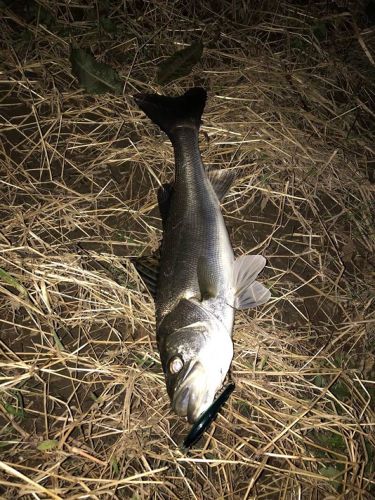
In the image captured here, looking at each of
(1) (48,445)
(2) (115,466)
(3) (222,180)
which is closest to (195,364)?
(2) (115,466)

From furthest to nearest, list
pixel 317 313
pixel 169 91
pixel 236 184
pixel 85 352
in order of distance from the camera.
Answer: pixel 169 91
pixel 236 184
pixel 317 313
pixel 85 352

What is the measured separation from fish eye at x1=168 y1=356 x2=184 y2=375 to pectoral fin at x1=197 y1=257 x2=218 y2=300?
437mm

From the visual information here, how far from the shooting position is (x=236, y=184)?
3.48 metres

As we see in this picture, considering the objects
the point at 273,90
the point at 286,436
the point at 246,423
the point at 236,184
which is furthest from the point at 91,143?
the point at 286,436

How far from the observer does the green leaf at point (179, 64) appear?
3656 mm

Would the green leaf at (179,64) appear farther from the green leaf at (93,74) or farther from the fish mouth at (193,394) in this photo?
the fish mouth at (193,394)

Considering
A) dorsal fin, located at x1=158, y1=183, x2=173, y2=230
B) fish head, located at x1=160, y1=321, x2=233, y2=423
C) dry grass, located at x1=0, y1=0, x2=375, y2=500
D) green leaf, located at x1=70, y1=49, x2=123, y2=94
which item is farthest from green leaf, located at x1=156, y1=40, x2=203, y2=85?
fish head, located at x1=160, y1=321, x2=233, y2=423

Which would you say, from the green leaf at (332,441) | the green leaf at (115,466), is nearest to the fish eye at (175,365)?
the green leaf at (115,466)

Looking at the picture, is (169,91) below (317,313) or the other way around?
the other way around

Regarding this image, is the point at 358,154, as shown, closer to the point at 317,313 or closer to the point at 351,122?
the point at 351,122

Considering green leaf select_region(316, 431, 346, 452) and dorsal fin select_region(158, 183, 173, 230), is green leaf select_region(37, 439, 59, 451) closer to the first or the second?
dorsal fin select_region(158, 183, 173, 230)

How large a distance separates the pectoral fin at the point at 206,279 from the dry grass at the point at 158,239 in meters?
0.60

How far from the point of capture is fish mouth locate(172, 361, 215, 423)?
7.49 feet

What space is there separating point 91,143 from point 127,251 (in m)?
1.15
